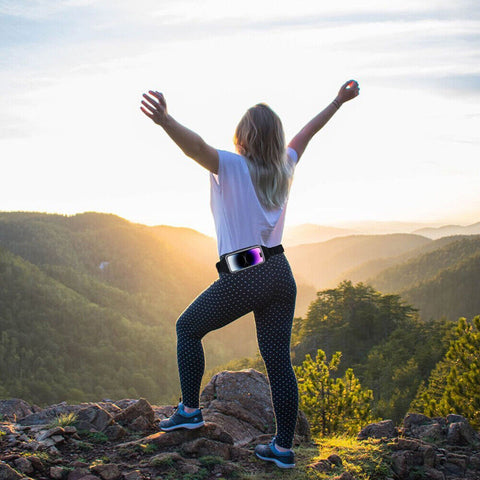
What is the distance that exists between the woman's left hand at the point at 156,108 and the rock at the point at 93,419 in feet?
8.80

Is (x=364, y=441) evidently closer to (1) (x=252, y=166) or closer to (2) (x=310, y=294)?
(1) (x=252, y=166)

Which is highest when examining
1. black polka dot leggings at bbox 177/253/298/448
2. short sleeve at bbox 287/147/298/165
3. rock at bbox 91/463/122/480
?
short sleeve at bbox 287/147/298/165

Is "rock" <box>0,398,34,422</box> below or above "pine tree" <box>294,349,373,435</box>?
above

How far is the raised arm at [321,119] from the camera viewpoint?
3.53m

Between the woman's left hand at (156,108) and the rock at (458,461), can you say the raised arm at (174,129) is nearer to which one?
the woman's left hand at (156,108)

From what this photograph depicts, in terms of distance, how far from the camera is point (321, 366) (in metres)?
7.79

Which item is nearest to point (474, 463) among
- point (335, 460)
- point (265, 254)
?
point (335, 460)

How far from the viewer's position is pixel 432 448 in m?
4.06

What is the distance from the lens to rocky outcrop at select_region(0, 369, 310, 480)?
327cm

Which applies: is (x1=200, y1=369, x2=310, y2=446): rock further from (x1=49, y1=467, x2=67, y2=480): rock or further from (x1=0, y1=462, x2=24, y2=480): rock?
(x1=0, y1=462, x2=24, y2=480): rock

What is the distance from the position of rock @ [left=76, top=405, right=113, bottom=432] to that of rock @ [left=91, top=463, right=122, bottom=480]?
871 mm

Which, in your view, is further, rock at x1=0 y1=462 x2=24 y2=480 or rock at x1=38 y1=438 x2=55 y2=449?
rock at x1=38 y1=438 x2=55 y2=449

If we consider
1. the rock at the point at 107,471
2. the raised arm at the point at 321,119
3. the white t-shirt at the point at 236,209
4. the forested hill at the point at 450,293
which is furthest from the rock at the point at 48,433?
the forested hill at the point at 450,293

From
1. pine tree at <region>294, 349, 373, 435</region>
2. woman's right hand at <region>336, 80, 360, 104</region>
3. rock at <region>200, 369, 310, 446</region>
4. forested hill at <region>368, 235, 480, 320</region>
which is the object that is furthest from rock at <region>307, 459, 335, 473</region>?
forested hill at <region>368, 235, 480, 320</region>
